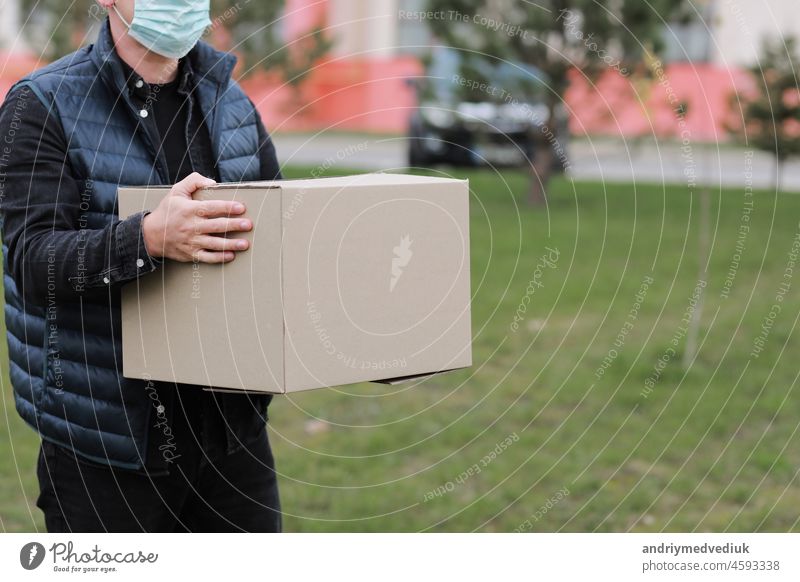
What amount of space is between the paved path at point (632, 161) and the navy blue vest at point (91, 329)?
14506mm

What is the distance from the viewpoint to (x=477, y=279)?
30.8ft

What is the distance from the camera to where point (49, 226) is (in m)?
2.49

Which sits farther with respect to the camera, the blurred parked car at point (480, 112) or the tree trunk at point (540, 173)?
the blurred parked car at point (480, 112)

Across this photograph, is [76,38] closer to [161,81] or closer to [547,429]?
[547,429]

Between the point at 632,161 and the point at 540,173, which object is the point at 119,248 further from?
the point at 632,161

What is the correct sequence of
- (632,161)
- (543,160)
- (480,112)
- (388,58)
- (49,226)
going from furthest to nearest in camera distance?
(388,58) → (632,161) → (480,112) → (543,160) → (49,226)

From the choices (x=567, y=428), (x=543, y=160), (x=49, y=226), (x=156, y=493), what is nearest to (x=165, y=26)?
(x=49, y=226)

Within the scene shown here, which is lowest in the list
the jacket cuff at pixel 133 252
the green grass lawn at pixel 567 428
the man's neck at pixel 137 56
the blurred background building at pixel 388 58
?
the green grass lawn at pixel 567 428

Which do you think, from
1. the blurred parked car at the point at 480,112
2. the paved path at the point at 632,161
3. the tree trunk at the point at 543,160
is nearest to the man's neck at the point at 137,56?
the blurred parked car at the point at 480,112

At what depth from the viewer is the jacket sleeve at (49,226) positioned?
8.02 feet

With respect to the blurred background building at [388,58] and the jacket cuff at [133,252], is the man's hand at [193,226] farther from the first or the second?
the blurred background building at [388,58]

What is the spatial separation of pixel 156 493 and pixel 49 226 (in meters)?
0.73

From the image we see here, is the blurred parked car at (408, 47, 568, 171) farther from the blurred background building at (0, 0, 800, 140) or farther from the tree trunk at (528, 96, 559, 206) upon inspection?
the blurred background building at (0, 0, 800, 140)

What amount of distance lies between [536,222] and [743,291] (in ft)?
11.4
